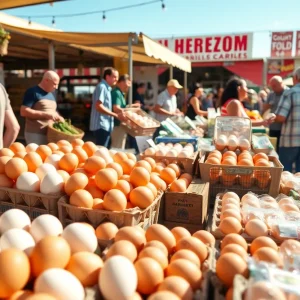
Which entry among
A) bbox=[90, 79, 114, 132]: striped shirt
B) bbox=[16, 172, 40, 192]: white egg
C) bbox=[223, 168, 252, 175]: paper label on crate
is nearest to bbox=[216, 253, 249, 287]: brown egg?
bbox=[16, 172, 40, 192]: white egg

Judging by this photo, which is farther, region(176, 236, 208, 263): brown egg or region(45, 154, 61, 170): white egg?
region(45, 154, 61, 170): white egg

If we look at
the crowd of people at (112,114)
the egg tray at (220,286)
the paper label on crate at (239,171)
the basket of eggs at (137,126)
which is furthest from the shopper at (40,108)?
the egg tray at (220,286)

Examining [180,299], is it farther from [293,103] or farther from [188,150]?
[293,103]

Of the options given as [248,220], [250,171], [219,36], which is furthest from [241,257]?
[219,36]

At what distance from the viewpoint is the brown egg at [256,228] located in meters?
1.77

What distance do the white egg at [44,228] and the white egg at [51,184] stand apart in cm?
50

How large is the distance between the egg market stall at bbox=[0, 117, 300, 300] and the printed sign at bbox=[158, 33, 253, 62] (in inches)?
530

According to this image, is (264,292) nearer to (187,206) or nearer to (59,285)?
(59,285)

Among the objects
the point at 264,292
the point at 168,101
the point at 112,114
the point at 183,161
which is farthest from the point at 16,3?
the point at 264,292

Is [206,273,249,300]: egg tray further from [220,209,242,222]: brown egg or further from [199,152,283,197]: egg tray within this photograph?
[199,152,283,197]: egg tray

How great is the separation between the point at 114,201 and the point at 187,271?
72cm

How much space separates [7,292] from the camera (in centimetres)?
109

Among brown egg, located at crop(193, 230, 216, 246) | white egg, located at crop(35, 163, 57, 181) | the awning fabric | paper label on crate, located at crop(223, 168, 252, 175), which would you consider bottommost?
brown egg, located at crop(193, 230, 216, 246)

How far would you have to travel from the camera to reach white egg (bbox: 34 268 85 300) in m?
1.04
